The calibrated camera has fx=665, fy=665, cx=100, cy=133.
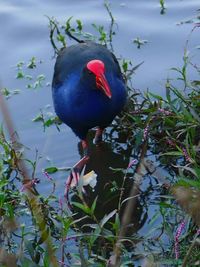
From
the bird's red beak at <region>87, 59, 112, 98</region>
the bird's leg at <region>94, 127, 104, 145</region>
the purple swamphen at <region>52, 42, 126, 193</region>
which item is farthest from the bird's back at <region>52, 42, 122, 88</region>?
the bird's leg at <region>94, 127, 104, 145</region>

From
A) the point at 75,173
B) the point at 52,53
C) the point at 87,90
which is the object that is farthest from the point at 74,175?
the point at 52,53

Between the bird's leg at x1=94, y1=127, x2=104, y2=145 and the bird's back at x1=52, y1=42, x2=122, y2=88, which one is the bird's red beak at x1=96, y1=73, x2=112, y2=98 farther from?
the bird's leg at x1=94, y1=127, x2=104, y2=145

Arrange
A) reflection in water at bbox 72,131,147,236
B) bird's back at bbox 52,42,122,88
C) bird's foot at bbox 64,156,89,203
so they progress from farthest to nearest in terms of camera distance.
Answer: bird's back at bbox 52,42,122,88 → bird's foot at bbox 64,156,89,203 → reflection in water at bbox 72,131,147,236

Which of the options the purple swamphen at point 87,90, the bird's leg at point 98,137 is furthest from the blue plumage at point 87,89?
the bird's leg at point 98,137

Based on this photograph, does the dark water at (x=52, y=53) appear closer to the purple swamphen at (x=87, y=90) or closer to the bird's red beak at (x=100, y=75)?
the purple swamphen at (x=87, y=90)

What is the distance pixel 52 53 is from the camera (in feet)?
15.6

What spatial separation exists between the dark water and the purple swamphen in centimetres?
20

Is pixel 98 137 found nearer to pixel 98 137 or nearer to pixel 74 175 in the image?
pixel 98 137

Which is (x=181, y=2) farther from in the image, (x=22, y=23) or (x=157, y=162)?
(x=157, y=162)

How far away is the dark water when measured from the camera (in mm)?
3770

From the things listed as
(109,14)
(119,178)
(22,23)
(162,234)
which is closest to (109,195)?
(119,178)

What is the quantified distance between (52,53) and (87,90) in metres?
1.37

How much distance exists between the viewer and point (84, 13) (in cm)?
518

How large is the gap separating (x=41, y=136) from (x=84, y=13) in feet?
5.23
